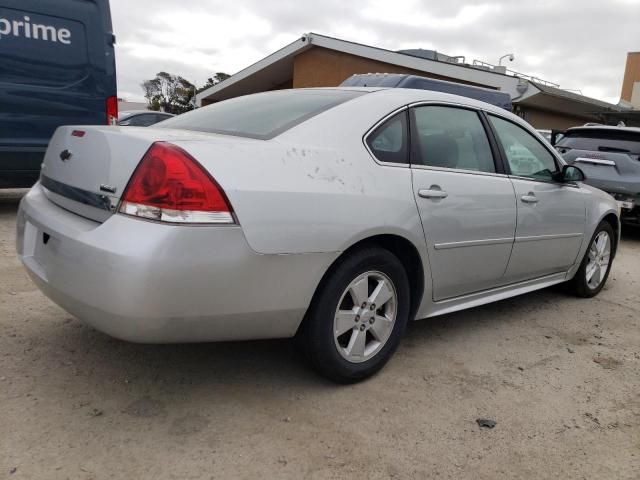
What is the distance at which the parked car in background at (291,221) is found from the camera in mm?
2076

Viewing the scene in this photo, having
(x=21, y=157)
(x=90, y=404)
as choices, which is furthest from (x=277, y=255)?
(x=21, y=157)

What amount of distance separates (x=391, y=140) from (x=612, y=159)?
19.0 feet

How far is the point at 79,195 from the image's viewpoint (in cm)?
238

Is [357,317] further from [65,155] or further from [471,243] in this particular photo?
[65,155]

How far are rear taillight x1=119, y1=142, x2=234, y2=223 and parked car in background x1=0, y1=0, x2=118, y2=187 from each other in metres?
4.54

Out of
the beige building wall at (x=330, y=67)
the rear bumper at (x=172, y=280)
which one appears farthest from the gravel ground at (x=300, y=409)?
the beige building wall at (x=330, y=67)

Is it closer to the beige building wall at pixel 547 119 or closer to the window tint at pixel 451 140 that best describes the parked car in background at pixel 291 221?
the window tint at pixel 451 140

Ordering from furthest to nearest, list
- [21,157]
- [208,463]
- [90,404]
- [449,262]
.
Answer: [21,157] < [449,262] < [90,404] < [208,463]

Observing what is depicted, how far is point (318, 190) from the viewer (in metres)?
2.37

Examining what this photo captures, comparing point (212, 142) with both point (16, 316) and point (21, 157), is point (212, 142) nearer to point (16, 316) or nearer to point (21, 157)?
point (16, 316)

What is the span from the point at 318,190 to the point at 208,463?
3.82ft

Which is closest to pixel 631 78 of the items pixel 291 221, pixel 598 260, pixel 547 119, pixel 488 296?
pixel 547 119

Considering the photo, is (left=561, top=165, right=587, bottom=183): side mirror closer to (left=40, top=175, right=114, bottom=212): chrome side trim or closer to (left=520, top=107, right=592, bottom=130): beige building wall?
(left=40, top=175, right=114, bottom=212): chrome side trim

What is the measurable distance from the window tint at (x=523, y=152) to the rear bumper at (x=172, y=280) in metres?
1.76
